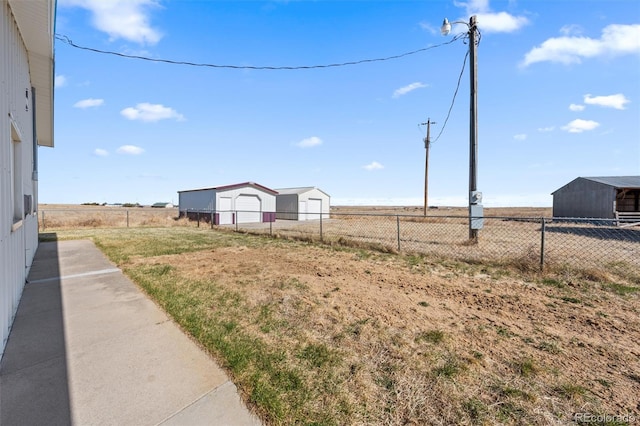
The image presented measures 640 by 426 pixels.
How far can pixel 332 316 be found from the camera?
149 inches

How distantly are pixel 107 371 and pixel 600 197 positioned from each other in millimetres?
27056

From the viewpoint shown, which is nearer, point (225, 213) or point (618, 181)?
point (618, 181)

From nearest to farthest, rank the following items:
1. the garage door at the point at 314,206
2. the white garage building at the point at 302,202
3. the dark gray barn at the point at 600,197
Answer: the dark gray barn at the point at 600,197
the white garage building at the point at 302,202
the garage door at the point at 314,206

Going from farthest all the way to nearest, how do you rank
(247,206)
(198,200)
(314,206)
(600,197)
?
(314,206), (247,206), (198,200), (600,197)

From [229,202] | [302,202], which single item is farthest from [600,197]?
[229,202]

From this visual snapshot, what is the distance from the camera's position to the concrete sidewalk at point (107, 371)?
79.3 inches

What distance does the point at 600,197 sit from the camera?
19.3 meters

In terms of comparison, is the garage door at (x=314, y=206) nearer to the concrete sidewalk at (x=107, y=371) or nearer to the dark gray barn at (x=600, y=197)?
the dark gray barn at (x=600, y=197)

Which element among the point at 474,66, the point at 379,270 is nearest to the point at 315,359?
the point at 379,270

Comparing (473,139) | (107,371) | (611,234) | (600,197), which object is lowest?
(107,371)

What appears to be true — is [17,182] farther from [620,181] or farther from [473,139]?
[620,181]

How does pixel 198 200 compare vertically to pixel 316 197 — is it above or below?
below

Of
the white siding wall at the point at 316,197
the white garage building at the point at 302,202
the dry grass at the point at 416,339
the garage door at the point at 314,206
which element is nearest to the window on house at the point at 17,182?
the dry grass at the point at 416,339

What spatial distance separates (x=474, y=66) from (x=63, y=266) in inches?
512
